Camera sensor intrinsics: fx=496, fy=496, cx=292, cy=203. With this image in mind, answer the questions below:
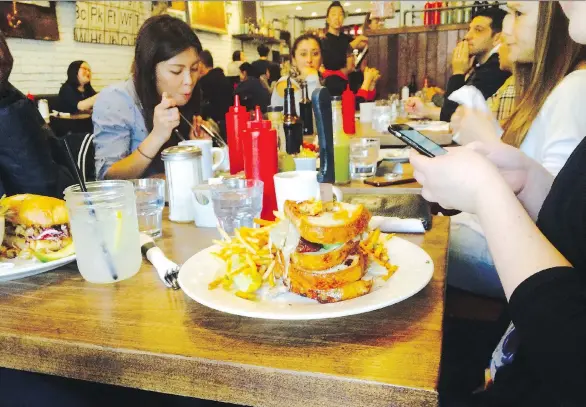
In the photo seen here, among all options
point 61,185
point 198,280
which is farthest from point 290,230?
point 61,185

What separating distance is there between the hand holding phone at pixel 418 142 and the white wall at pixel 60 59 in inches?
209

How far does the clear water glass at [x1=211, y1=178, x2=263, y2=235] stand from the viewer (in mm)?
1120

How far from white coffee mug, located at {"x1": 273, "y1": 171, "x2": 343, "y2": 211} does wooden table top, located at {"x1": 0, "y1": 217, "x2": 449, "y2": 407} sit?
1.31 feet

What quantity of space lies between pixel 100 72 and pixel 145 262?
631cm

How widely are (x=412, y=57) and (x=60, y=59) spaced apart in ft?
14.3

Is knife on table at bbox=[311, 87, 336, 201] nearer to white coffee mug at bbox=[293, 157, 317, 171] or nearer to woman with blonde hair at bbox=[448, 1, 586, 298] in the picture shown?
white coffee mug at bbox=[293, 157, 317, 171]

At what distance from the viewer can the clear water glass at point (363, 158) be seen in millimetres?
1806

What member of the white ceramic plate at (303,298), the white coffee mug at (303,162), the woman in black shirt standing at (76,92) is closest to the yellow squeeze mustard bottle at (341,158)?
the white coffee mug at (303,162)

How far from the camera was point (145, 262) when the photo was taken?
1.04m

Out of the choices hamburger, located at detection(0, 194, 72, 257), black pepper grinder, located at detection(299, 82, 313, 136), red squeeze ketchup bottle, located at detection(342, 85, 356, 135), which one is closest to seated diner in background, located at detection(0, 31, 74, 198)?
hamburger, located at detection(0, 194, 72, 257)

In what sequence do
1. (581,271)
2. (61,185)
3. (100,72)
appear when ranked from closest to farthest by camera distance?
(581,271) < (61,185) < (100,72)

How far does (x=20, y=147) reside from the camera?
142cm

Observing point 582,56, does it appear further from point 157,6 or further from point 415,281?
point 157,6

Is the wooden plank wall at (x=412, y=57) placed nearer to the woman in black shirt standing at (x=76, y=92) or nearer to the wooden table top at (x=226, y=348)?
the woman in black shirt standing at (x=76, y=92)
